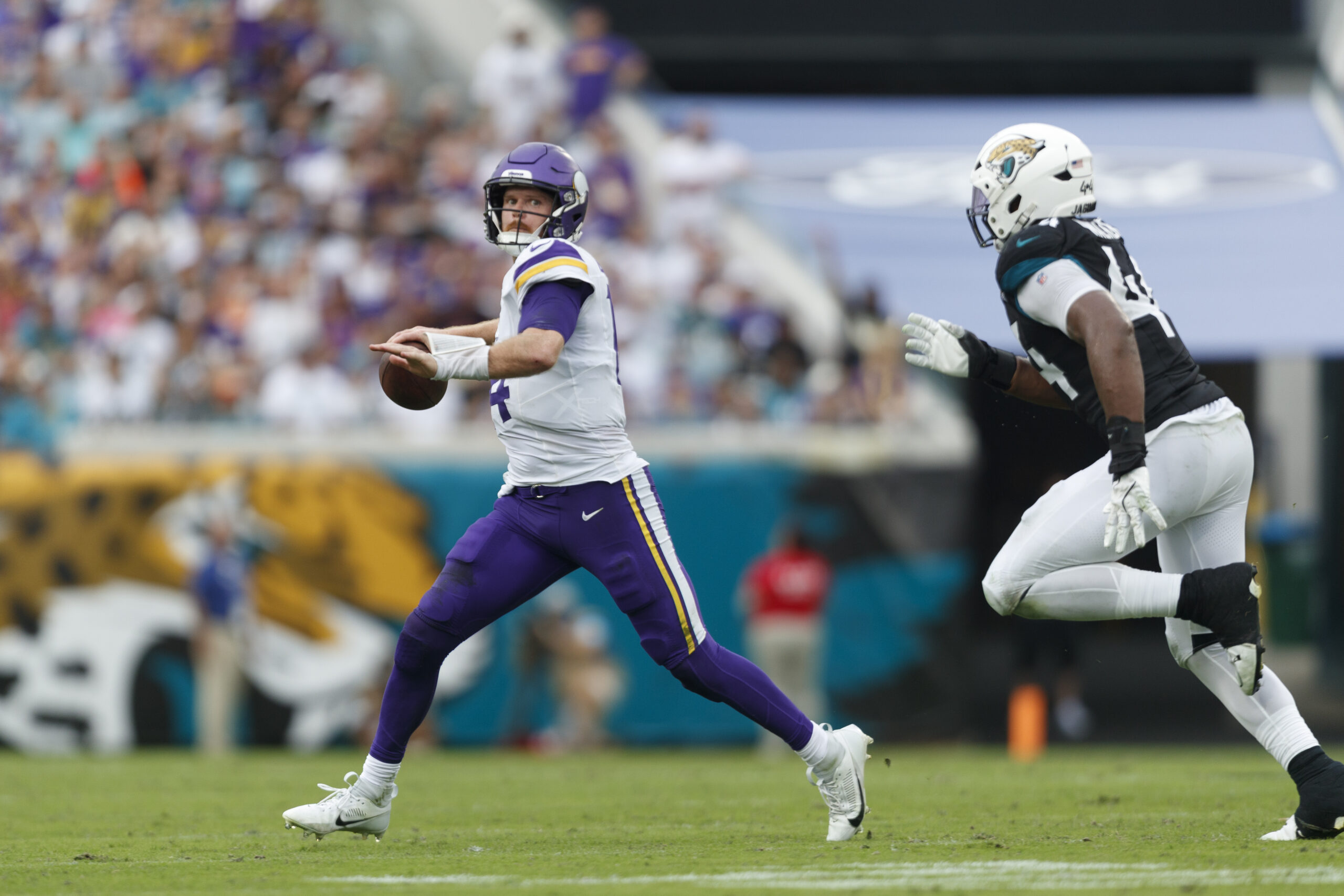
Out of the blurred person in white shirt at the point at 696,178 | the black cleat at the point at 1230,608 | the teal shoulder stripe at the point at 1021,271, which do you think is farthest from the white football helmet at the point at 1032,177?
the blurred person in white shirt at the point at 696,178

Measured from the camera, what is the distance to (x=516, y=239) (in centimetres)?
525

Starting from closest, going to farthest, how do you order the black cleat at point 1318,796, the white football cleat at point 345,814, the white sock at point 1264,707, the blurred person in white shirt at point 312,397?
the black cleat at point 1318,796
the white sock at point 1264,707
the white football cleat at point 345,814
the blurred person in white shirt at point 312,397

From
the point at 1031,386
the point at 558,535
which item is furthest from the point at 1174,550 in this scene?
the point at 558,535

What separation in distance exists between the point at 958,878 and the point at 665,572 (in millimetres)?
1285

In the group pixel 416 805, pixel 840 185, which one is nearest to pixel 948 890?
pixel 416 805

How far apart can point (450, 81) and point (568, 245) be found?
9.94 metres

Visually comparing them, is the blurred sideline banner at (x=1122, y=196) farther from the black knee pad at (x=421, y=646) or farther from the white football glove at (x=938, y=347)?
the black knee pad at (x=421, y=646)

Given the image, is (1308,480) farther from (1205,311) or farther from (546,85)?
(546,85)

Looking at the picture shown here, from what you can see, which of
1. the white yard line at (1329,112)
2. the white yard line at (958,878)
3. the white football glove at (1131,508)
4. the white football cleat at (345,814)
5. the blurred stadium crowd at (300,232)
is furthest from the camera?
the white yard line at (1329,112)

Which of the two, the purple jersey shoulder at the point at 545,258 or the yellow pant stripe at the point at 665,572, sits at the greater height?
the purple jersey shoulder at the point at 545,258

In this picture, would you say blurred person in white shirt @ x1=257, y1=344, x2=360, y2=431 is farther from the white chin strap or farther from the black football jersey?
the black football jersey

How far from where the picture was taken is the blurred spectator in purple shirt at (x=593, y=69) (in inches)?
508

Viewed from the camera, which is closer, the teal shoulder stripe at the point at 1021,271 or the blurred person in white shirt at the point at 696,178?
the teal shoulder stripe at the point at 1021,271

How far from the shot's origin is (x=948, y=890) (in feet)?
13.4
